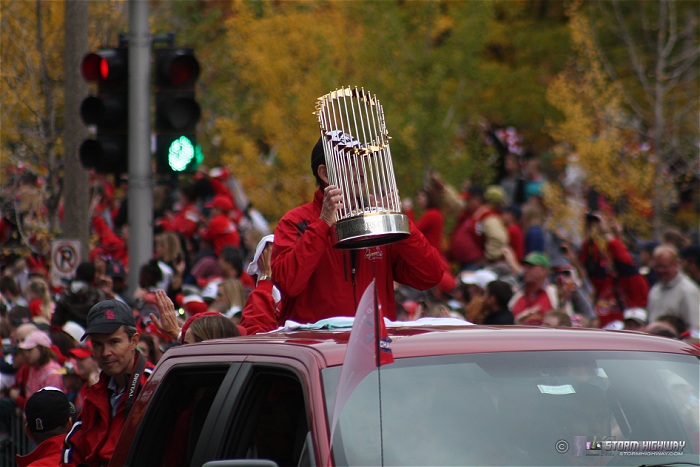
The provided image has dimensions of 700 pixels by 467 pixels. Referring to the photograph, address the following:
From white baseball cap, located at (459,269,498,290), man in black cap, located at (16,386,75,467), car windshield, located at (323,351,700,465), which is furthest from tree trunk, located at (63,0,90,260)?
car windshield, located at (323,351,700,465)

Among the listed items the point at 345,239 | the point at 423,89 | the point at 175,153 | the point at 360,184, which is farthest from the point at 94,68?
the point at 423,89

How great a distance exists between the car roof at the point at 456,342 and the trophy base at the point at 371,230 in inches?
35.5

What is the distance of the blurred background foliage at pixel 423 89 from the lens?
19703mm

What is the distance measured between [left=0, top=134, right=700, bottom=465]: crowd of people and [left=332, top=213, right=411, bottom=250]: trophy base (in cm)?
17

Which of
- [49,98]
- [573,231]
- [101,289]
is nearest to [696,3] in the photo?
[573,231]

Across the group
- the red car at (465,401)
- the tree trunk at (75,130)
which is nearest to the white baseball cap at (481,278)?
the tree trunk at (75,130)

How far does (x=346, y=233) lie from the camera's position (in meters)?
5.41

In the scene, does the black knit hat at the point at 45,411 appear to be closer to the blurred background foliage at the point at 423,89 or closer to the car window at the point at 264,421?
the car window at the point at 264,421

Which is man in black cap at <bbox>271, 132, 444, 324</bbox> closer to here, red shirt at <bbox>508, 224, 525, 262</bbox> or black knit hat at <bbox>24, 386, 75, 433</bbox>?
black knit hat at <bbox>24, 386, 75, 433</bbox>

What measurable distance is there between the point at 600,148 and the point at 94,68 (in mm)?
10229

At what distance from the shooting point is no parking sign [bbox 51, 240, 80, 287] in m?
12.0

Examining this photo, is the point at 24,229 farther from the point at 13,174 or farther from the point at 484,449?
the point at 484,449

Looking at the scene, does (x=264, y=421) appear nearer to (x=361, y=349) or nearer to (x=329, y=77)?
(x=361, y=349)

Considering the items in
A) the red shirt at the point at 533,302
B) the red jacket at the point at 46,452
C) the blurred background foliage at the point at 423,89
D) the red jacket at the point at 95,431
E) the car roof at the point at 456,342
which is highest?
the blurred background foliage at the point at 423,89
